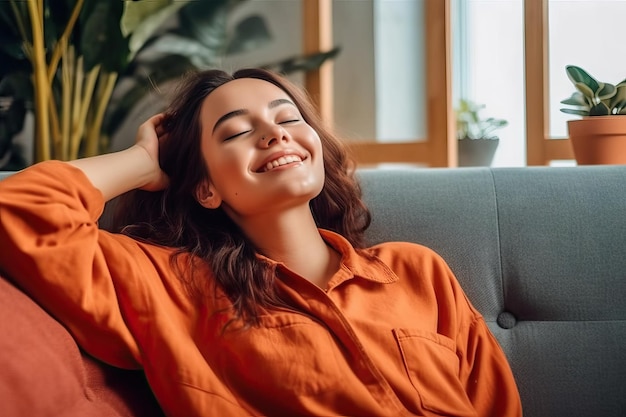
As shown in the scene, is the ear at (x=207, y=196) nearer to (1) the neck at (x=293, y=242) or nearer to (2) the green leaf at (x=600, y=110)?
(1) the neck at (x=293, y=242)

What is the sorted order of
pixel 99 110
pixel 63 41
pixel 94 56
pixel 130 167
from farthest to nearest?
pixel 99 110, pixel 63 41, pixel 94 56, pixel 130 167

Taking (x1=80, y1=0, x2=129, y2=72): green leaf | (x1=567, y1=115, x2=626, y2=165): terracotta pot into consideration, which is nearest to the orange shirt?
(x1=567, y1=115, x2=626, y2=165): terracotta pot

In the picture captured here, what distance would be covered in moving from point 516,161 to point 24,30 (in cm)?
161

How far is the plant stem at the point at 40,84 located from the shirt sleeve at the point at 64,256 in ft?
4.17

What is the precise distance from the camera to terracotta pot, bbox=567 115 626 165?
1.74m

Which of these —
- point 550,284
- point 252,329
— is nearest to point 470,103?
point 550,284

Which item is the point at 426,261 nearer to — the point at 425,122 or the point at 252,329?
the point at 252,329

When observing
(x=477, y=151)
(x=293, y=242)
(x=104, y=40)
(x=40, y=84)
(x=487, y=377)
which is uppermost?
(x=104, y=40)

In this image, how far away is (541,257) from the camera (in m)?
1.42

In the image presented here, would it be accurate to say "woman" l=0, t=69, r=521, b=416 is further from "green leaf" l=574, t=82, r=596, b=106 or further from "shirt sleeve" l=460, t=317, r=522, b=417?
"green leaf" l=574, t=82, r=596, b=106

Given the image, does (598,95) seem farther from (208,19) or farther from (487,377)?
(208,19)

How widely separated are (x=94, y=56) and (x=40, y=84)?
0.67ft

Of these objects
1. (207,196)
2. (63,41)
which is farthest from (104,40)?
(207,196)

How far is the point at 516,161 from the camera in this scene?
2.37 metres
